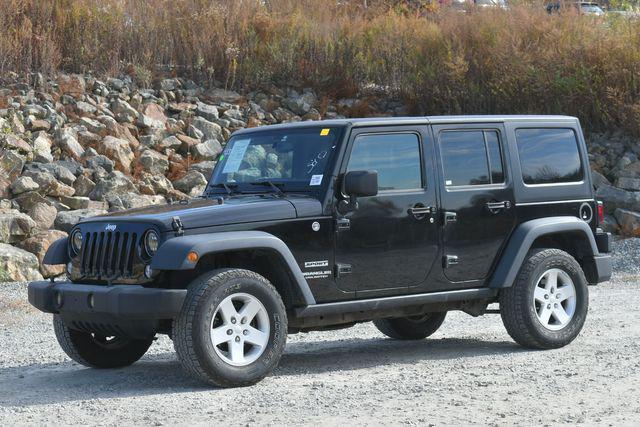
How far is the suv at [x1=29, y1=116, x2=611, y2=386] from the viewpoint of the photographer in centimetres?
734

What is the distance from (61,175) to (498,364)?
33.6 feet

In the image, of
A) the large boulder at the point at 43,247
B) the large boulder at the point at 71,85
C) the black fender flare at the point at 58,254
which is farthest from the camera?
the large boulder at the point at 71,85

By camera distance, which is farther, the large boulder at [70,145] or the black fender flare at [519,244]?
the large boulder at [70,145]

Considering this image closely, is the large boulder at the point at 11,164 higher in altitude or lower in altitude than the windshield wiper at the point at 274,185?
lower

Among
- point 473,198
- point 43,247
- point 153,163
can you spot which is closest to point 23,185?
point 43,247

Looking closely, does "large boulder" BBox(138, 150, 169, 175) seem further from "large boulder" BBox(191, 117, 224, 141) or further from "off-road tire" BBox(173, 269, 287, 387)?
"off-road tire" BBox(173, 269, 287, 387)

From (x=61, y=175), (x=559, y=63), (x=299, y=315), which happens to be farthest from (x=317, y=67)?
(x=299, y=315)

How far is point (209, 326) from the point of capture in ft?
23.6

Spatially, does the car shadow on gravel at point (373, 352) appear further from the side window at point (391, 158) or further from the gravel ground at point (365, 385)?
the side window at point (391, 158)

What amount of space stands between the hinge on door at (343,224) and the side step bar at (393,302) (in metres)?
0.53

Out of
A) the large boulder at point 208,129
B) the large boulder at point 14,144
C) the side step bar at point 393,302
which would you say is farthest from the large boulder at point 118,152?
the side step bar at point 393,302

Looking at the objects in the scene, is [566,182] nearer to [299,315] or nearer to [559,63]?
[299,315]

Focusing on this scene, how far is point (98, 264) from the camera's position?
305 inches

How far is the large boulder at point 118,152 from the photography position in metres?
17.9
